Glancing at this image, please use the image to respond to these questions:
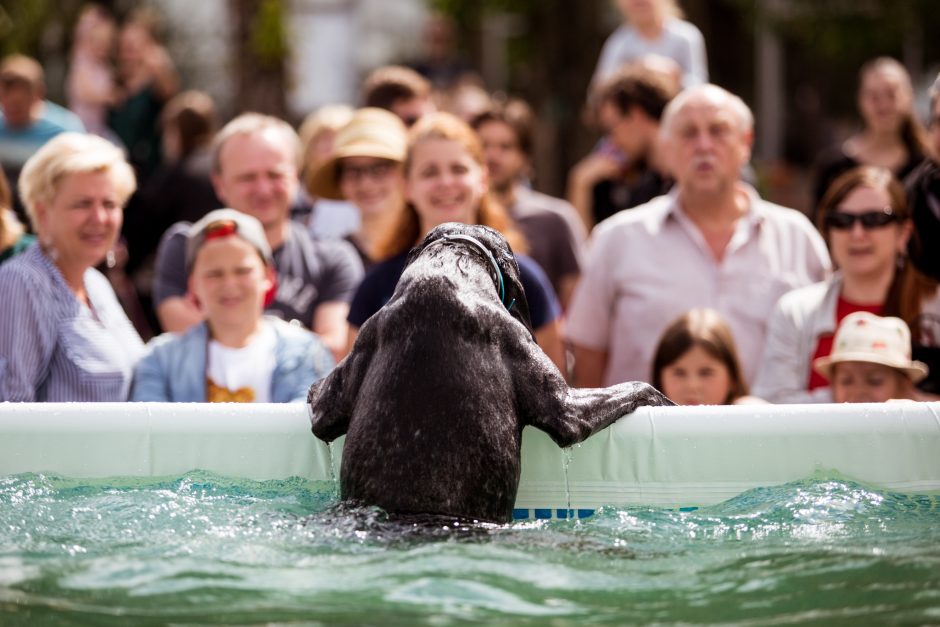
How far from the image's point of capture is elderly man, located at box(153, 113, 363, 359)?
6727mm

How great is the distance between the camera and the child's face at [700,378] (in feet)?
19.9

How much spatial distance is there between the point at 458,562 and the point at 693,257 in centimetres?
318

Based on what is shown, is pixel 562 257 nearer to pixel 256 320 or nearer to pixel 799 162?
pixel 256 320

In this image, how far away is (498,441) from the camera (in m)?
4.31

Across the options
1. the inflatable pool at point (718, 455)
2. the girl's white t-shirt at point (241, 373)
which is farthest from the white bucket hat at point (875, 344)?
the girl's white t-shirt at point (241, 373)

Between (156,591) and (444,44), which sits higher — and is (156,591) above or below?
below

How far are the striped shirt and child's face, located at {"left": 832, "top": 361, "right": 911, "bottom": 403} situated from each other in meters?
2.92

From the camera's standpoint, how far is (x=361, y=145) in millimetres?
7316

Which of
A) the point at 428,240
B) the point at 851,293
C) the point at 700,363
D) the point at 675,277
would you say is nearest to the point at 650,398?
the point at 428,240

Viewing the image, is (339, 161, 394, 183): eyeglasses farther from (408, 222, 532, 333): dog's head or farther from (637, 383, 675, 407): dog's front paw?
(637, 383, 675, 407): dog's front paw

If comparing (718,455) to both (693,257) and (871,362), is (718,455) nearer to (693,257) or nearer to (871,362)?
(871,362)

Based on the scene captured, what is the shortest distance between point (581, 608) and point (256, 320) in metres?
2.55

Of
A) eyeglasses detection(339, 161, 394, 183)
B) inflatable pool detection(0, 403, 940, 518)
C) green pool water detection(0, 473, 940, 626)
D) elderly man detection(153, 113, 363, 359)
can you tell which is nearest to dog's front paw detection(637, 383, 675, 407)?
inflatable pool detection(0, 403, 940, 518)

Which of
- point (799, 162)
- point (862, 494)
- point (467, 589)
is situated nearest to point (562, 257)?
point (862, 494)
